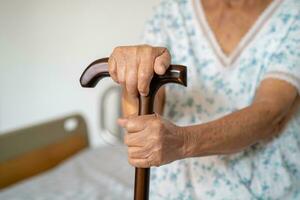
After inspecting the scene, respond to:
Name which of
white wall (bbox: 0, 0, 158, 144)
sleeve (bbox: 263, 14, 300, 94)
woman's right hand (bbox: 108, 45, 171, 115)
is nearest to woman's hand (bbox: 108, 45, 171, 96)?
woman's right hand (bbox: 108, 45, 171, 115)

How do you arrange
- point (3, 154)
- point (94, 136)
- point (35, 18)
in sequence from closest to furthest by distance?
point (3, 154) < point (35, 18) < point (94, 136)

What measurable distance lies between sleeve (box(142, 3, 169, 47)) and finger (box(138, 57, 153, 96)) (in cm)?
33

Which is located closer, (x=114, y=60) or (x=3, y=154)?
(x=114, y=60)

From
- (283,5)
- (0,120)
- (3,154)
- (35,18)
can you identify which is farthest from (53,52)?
(283,5)

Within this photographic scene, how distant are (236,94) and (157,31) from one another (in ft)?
0.76

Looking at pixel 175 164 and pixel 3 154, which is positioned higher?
pixel 175 164

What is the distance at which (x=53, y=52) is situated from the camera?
155 cm

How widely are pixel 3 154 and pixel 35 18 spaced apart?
0.55 m

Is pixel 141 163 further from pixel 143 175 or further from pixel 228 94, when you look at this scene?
pixel 228 94

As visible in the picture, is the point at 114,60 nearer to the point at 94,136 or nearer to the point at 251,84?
the point at 251,84

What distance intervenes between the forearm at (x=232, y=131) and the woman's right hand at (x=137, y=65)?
9 centimetres

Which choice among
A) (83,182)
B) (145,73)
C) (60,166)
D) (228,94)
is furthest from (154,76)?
(60,166)

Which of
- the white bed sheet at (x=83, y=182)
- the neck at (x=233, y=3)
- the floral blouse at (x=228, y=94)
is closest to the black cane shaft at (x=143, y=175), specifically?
the floral blouse at (x=228, y=94)

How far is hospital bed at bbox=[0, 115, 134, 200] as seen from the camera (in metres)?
1.27
